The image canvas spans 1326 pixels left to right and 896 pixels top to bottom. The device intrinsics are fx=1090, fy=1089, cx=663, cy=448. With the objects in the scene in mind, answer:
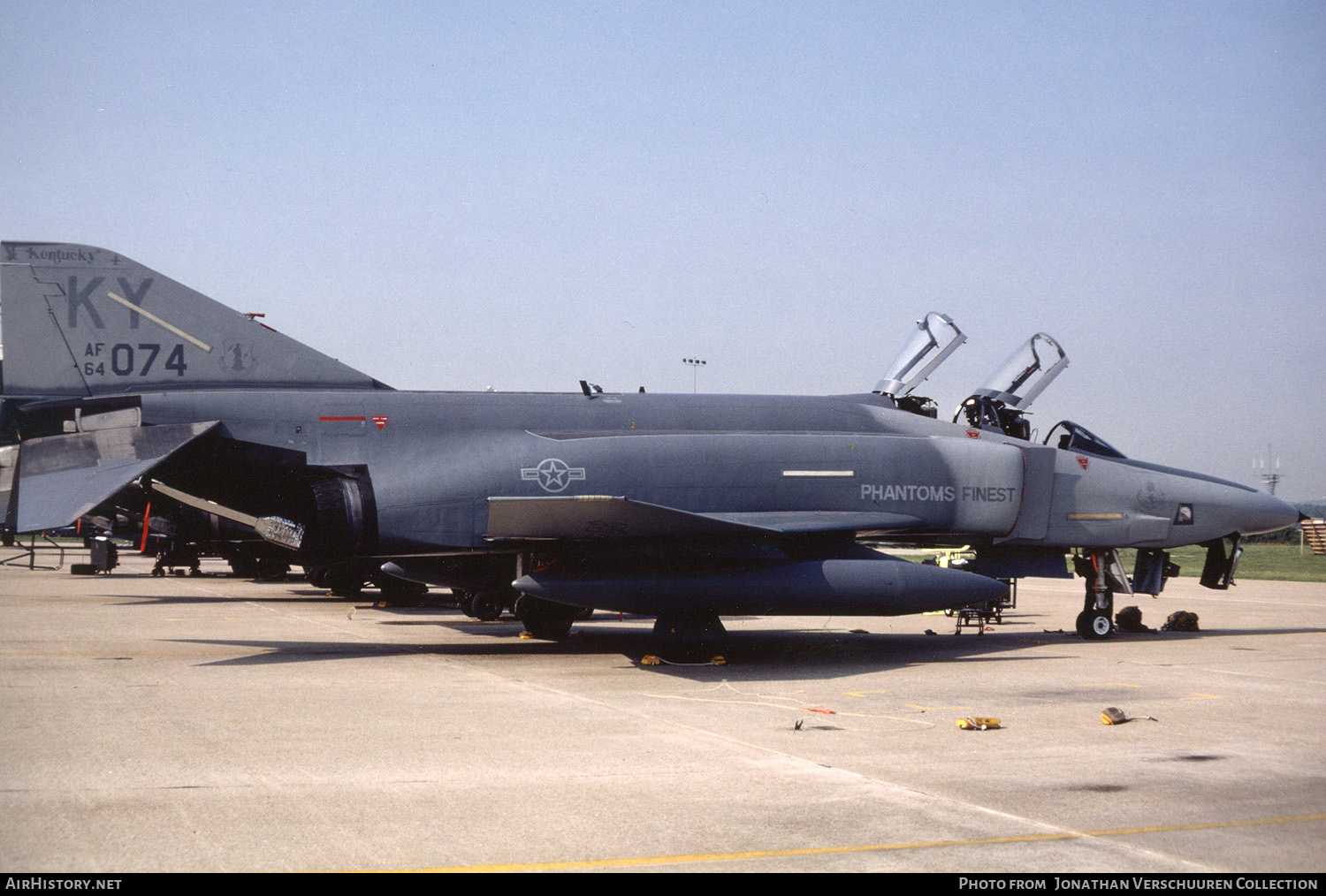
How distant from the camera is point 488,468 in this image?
13805 mm

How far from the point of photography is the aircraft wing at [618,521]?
1246cm

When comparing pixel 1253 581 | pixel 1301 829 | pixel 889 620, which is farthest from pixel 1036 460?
pixel 1253 581

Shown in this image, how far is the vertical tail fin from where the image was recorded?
1351cm

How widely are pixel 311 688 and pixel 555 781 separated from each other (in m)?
4.92

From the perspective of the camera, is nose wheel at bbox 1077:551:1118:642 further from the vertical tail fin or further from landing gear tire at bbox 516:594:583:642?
the vertical tail fin

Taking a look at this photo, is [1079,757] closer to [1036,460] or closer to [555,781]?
[555,781]

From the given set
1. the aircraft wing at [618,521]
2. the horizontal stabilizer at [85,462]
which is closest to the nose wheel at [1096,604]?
the aircraft wing at [618,521]

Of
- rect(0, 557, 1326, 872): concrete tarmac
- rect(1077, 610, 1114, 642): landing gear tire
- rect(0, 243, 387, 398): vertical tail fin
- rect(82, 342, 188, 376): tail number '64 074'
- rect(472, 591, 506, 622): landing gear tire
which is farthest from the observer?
rect(472, 591, 506, 622): landing gear tire

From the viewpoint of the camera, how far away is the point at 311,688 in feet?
36.1

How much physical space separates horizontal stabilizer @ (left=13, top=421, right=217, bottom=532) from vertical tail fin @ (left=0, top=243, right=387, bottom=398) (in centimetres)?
84

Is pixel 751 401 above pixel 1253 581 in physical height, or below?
above

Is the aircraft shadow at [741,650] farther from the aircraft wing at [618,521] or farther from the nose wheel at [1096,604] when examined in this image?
the aircraft wing at [618,521]

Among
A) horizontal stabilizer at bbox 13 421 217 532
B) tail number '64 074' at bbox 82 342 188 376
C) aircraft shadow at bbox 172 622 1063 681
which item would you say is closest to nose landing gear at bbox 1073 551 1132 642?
aircraft shadow at bbox 172 622 1063 681

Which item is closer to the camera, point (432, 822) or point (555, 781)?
point (432, 822)
